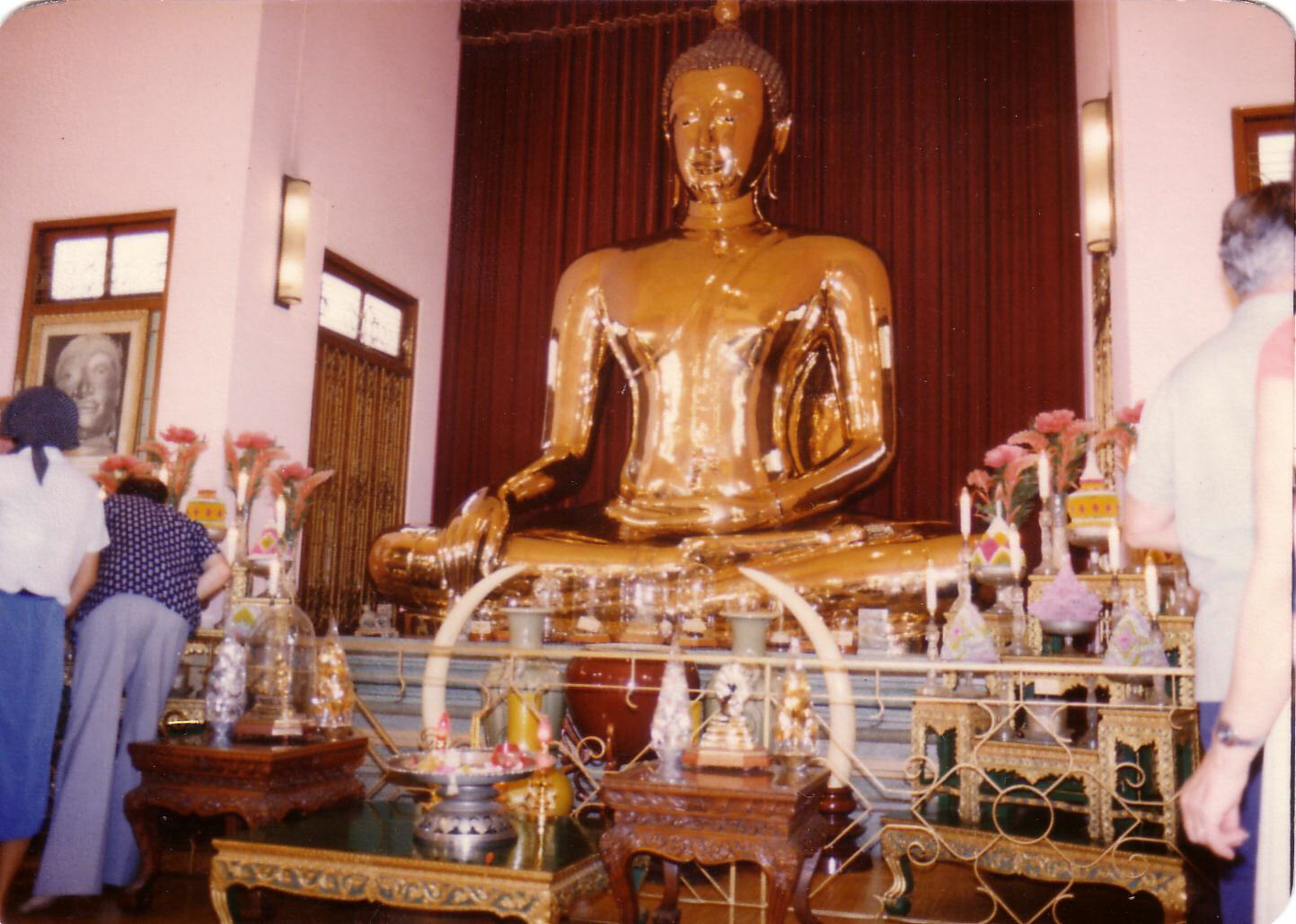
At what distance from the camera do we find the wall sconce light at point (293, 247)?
420 cm

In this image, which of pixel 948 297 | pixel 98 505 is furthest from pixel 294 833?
pixel 948 297

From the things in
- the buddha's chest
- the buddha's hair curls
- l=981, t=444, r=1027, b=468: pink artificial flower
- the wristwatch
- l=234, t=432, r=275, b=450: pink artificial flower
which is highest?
the buddha's hair curls

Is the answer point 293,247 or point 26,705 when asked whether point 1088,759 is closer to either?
point 26,705

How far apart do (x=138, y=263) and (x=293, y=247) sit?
57cm

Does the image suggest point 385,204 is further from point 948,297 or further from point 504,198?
point 948,297

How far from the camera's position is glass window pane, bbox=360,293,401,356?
5051 millimetres

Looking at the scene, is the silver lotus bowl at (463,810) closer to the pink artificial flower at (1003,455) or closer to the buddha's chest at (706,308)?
the pink artificial flower at (1003,455)

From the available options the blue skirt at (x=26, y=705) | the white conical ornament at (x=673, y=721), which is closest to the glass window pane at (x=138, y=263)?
the blue skirt at (x=26, y=705)

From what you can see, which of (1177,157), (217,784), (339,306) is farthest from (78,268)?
(1177,157)

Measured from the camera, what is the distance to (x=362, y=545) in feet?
16.1

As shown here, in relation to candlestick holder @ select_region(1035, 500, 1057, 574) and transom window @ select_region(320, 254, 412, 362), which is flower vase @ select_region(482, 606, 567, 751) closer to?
candlestick holder @ select_region(1035, 500, 1057, 574)

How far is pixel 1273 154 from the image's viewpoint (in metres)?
3.14

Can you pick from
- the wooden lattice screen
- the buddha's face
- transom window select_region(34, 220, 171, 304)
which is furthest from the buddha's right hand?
the buddha's face

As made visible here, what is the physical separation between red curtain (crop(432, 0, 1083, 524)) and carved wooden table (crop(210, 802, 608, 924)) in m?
2.74
